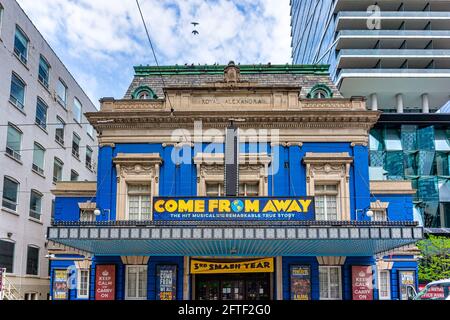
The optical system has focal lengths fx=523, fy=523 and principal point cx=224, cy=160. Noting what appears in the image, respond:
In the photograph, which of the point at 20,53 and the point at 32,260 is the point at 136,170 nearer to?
the point at 32,260

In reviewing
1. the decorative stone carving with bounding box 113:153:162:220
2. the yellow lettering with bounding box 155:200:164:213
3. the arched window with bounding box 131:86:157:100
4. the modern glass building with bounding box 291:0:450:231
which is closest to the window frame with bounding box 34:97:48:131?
the arched window with bounding box 131:86:157:100

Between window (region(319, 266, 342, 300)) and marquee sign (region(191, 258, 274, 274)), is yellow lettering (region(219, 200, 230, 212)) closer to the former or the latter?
marquee sign (region(191, 258, 274, 274))

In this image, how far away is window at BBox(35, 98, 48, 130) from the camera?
36031mm

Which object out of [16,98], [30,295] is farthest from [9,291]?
[16,98]

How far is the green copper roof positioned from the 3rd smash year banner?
30.5ft

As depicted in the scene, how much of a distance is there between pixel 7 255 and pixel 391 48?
46966 mm

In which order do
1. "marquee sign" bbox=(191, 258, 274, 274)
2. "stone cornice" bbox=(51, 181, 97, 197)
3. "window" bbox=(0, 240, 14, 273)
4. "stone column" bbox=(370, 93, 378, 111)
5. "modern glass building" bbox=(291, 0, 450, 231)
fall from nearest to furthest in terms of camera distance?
1. "marquee sign" bbox=(191, 258, 274, 274)
2. "stone cornice" bbox=(51, 181, 97, 197)
3. "window" bbox=(0, 240, 14, 273)
4. "modern glass building" bbox=(291, 0, 450, 231)
5. "stone column" bbox=(370, 93, 378, 111)

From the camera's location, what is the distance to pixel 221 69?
28969 mm

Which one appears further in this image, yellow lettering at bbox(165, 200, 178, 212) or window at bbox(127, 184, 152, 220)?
window at bbox(127, 184, 152, 220)

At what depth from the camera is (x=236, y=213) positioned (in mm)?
22094

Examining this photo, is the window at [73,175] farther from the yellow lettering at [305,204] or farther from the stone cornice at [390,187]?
the yellow lettering at [305,204]

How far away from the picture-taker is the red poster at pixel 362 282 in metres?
24.3
